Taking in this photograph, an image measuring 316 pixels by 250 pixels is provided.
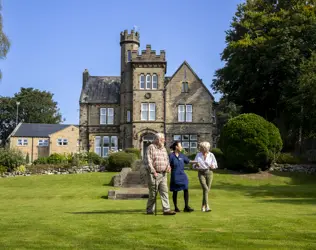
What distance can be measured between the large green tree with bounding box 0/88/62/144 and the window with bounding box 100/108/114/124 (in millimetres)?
42984

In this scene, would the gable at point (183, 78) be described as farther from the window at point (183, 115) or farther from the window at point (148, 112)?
the window at point (148, 112)

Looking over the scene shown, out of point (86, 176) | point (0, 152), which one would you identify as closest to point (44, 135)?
point (0, 152)

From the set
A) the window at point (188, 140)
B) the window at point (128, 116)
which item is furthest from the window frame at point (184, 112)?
the window at point (128, 116)

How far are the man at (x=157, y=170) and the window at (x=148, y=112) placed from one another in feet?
112

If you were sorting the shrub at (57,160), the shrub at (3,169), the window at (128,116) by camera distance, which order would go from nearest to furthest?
the shrub at (3,169) < the shrub at (57,160) < the window at (128,116)

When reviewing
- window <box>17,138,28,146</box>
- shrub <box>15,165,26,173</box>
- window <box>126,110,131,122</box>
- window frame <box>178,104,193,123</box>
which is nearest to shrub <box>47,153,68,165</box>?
shrub <box>15,165,26,173</box>

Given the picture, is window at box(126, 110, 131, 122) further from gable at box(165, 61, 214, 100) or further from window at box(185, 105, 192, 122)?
window at box(185, 105, 192, 122)

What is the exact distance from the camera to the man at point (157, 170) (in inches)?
404

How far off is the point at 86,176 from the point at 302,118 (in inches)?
688

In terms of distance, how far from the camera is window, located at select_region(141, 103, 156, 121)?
4450 centimetres

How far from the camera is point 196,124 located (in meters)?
45.0

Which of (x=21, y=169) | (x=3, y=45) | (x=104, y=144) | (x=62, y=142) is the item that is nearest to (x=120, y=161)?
(x=21, y=169)

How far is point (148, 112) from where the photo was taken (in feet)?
146

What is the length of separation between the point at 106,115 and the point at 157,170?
124 ft
